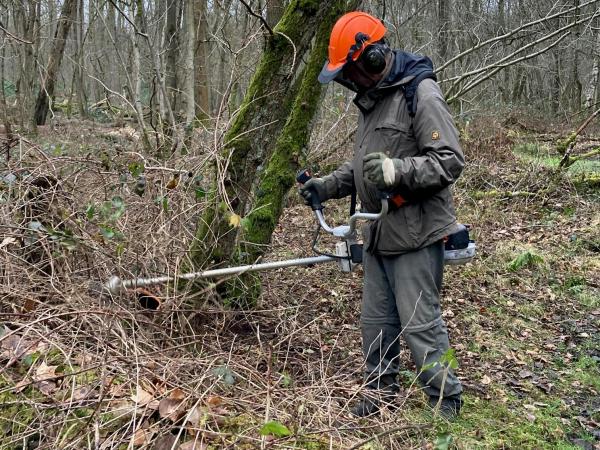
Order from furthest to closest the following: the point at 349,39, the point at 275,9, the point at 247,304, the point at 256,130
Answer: the point at 275,9, the point at 247,304, the point at 256,130, the point at 349,39

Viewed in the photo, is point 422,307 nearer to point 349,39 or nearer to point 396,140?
point 396,140

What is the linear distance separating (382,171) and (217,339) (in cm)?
126

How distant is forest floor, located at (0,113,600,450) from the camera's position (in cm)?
226

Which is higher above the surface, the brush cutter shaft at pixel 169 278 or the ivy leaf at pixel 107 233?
the ivy leaf at pixel 107 233

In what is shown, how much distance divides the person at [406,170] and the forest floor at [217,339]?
0.32m

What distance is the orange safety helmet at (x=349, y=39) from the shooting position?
10.3 ft

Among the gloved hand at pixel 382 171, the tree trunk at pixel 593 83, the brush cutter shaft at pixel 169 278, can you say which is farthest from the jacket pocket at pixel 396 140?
the tree trunk at pixel 593 83

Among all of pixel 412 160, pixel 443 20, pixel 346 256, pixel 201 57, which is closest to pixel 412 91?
pixel 412 160

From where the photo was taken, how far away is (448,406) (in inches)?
132

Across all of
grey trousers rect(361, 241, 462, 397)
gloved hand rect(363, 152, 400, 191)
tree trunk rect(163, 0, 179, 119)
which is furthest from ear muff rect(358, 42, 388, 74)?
tree trunk rect(163, 0, 179, 119)

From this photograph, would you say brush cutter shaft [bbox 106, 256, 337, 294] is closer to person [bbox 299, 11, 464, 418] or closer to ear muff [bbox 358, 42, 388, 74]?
person [bbox 299, 11, 464, 418]

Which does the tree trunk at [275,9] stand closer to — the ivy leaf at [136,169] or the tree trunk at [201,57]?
the ivy leaf at [136,169]

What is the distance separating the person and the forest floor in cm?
32

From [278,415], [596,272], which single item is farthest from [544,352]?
[278,415]
